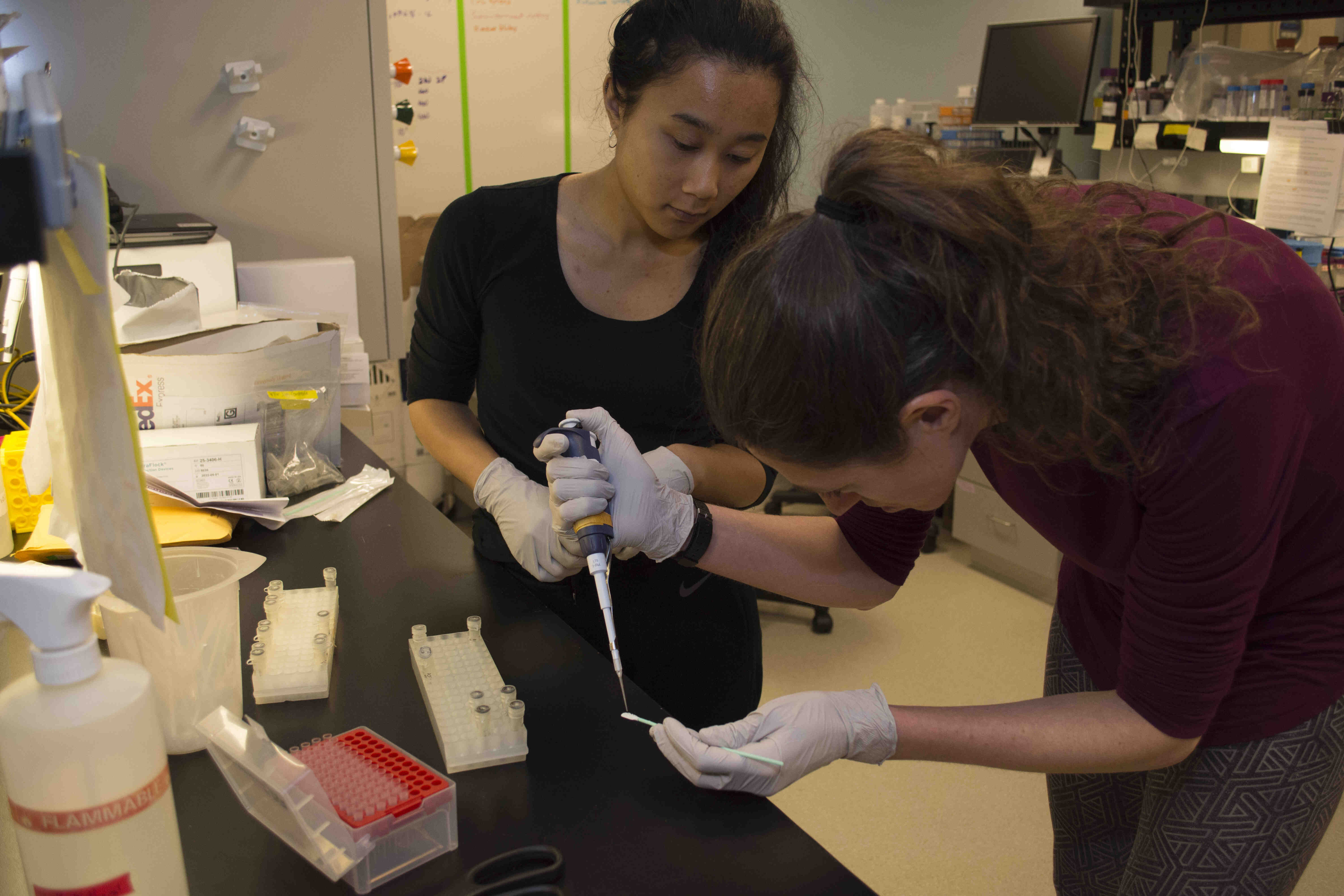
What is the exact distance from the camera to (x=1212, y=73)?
9.59 ft

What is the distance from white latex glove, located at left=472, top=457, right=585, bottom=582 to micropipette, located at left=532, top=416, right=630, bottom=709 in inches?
2.2

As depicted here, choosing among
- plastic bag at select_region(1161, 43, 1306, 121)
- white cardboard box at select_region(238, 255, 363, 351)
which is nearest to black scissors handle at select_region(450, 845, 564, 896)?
white cardboard box at select_region(238, 255, 363, 351)

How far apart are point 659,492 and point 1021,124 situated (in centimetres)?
280

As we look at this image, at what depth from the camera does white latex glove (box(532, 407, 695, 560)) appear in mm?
975

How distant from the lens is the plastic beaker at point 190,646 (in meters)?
0.72

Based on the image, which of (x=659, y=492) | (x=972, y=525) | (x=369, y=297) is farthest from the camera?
(x=972, y=525)

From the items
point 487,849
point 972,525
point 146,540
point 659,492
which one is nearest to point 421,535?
point 659,492

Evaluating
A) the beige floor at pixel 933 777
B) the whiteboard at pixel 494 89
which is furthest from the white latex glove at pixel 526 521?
the whiteboard at pixel 494 89

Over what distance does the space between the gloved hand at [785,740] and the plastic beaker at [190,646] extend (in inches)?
14.0

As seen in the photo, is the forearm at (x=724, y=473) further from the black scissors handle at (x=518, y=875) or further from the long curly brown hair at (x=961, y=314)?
the black scissors handle at (x=518, y=875)

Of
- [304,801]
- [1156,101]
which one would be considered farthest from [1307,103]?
[304,801]

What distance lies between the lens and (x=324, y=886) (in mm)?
642

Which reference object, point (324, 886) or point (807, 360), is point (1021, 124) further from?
point (324, 886)

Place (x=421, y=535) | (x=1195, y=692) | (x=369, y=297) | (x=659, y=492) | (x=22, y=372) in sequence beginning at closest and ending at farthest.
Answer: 1. (x=1195, y=692)
2. (x=659, y=492)
3. (x=421, y=535)
4. (x=22, y=372)
5. (x=369, y=297)
